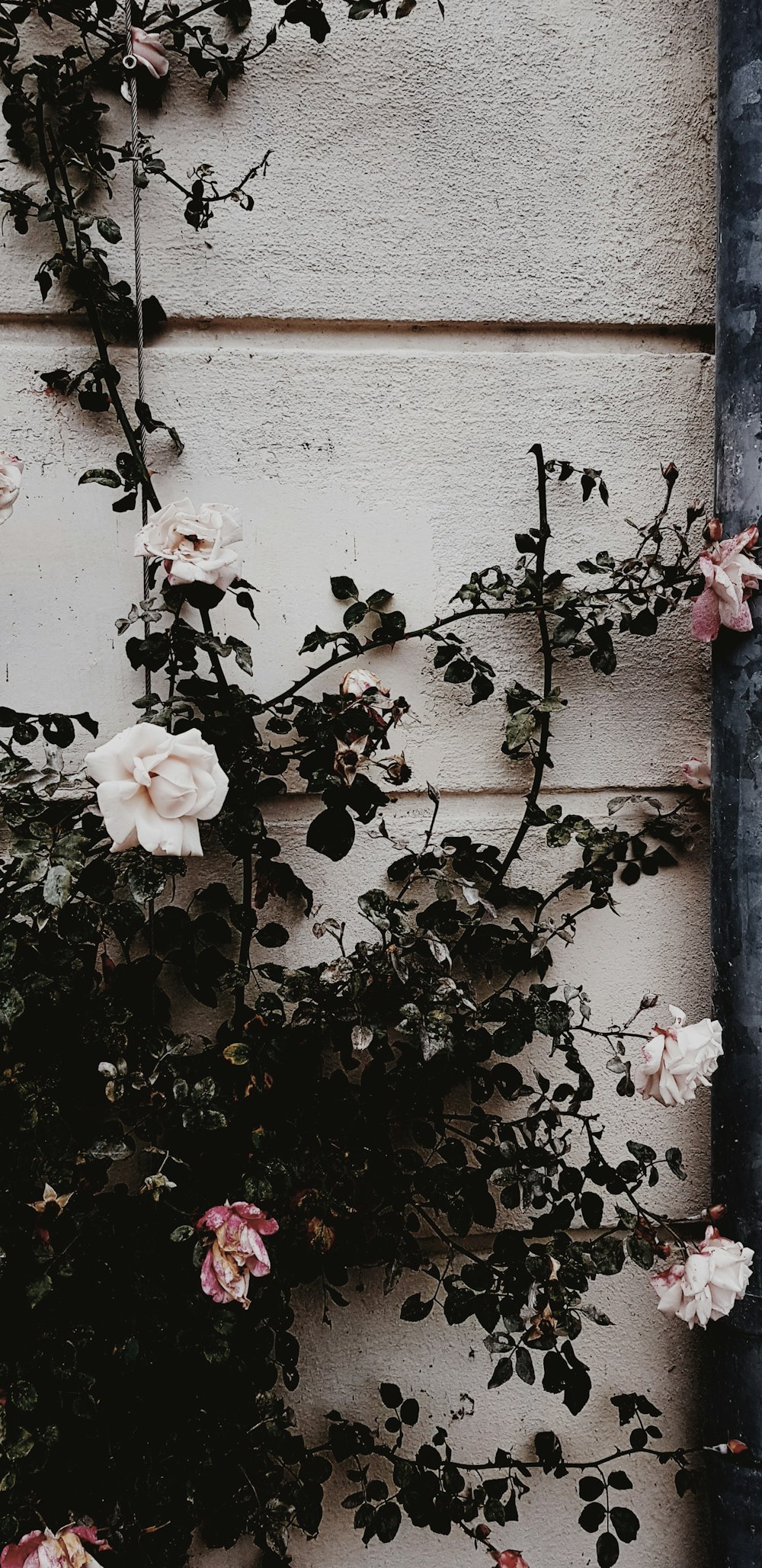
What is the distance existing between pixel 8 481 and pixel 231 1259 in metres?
1.11

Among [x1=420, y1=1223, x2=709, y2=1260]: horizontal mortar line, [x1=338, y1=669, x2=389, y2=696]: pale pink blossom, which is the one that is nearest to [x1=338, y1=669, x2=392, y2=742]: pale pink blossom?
[x1=338, y1=669, x2=389, y2=696]: pale pink blossom

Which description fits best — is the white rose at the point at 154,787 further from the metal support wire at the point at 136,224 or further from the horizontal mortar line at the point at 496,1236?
the horizontal mortar line at the point at 496,1236

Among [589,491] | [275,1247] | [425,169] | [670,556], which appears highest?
[425,169]

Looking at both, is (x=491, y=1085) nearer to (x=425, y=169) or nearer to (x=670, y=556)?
(x=670, y=556)

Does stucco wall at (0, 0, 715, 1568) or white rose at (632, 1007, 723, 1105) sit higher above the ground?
stucco wall at (0, 0, 715, 1568)

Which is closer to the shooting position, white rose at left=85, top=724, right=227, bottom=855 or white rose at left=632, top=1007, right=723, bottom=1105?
white rose at left=85, top=724, right=227, bottom=855

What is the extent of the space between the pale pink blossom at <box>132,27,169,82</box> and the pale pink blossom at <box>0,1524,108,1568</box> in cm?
209

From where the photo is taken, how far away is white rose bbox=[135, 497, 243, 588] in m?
1.40

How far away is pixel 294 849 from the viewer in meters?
1.75

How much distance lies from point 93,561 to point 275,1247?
3.69 feet

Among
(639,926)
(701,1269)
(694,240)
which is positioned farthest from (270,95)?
(701,1269)

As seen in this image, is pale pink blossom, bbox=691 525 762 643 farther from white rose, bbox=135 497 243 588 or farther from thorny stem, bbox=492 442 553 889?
white rose, bbox=135 497 243 588

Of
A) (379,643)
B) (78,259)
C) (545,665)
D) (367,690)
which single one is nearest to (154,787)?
(367,690)

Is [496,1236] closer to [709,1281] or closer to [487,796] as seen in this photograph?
[709,1281]
